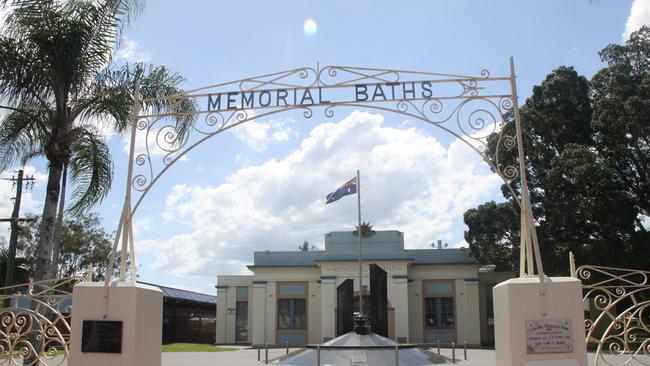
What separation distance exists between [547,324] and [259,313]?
31.8m

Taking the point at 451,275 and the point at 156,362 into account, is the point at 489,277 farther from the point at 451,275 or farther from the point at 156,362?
the point at 156,362

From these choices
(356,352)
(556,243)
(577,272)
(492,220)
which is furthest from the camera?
(492,220)

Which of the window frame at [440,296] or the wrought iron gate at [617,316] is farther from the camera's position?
the window frame at [440,296]

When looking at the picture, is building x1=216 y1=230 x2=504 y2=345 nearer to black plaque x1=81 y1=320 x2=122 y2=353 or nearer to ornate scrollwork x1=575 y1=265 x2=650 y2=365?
ornate scrollwork x1=575 y1=265 x2=650 y2=365

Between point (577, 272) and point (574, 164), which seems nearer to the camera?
point (577, 272)

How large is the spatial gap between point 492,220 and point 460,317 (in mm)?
7222

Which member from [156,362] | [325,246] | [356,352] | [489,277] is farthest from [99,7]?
[489,277]

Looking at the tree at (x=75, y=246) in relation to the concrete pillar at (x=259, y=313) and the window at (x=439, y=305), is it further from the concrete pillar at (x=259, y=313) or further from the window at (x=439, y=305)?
the window at (x=439, y=305)

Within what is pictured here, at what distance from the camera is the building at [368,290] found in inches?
1394

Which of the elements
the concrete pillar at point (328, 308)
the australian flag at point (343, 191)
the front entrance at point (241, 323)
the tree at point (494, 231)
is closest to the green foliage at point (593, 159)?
the tree at point (494, 231)

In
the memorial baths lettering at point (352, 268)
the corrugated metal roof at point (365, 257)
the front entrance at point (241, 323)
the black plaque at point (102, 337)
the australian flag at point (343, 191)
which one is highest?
the australian flag at point (343, 191)

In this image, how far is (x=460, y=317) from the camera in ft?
117

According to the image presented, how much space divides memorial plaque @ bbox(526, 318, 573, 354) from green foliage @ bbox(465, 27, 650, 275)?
2062cm

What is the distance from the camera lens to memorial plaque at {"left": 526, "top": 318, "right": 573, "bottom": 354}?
659cm
